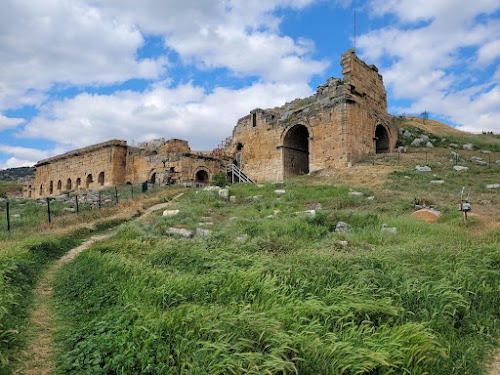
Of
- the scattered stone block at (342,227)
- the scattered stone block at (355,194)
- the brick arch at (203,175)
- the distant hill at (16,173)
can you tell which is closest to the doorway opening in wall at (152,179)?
the brick arch at (203,175)

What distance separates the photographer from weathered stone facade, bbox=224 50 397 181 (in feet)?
61.6

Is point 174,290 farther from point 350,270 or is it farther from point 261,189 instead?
point 261,189

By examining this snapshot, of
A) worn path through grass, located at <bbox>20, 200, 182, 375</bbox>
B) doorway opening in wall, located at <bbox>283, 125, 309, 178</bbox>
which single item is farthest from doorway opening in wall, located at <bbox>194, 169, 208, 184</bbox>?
worn path through grass, located at <bbox>20, 200, 182, 375</bbox>

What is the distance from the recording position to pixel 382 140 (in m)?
22.2

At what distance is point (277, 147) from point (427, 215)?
13486 mm

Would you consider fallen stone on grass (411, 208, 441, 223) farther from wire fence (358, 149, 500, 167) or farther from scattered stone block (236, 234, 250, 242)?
wire fence (358, 149, 500, 167)

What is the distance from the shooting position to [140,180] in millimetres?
26391

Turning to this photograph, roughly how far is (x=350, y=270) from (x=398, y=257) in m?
1.07

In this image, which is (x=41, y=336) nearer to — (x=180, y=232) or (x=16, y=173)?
(x=180, y=232)

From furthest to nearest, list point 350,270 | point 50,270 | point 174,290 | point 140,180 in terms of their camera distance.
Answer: point 140,180 < point 50,270 < point 350,270 < point 174,290

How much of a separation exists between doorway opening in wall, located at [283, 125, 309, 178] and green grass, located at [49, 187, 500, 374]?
566 inches

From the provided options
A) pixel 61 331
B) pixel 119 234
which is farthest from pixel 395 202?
pixel 61 331

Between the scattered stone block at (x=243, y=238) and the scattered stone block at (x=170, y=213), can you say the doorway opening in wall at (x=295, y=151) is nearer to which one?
the scattered stone block at (x=170, y=213)

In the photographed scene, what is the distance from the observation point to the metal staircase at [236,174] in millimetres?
23456
